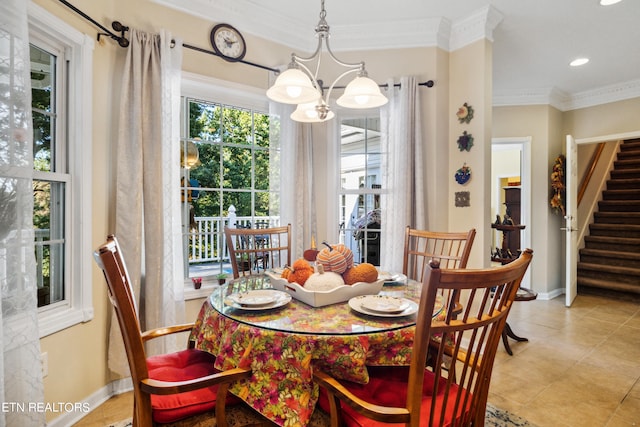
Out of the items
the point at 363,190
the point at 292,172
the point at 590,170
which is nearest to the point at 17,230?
the point at 292,172

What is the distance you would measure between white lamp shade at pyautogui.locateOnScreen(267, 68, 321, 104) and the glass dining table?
3.48 ft

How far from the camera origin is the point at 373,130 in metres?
3.30

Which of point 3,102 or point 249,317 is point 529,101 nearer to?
point 249,317

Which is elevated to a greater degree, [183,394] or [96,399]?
[183,394]

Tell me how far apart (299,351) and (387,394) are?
381mm

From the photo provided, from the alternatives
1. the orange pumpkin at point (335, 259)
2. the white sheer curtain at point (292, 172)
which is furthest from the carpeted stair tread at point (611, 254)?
the orange pumpkin at point (335, 259)

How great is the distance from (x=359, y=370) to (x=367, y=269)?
1.61ft

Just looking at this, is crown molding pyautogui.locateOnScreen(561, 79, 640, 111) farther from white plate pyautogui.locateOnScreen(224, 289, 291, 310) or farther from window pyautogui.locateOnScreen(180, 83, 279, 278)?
white plate pyautogui.locateOnScreen(224, 289, 291, 310)

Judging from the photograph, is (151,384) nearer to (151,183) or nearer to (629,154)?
(151,183)

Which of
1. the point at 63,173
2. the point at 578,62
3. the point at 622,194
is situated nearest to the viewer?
the point at 63,173

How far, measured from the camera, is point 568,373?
8.11ft

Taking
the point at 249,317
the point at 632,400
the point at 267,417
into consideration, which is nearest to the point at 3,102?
the point at 249,317

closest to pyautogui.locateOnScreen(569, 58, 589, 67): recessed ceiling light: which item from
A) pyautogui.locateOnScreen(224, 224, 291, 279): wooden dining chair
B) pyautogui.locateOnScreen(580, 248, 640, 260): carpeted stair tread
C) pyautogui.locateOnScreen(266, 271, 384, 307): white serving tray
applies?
pyautogui.locateOnScreen(580, 248, 640, 260): carpeted stair tread

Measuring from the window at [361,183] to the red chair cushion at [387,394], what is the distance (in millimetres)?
1942
